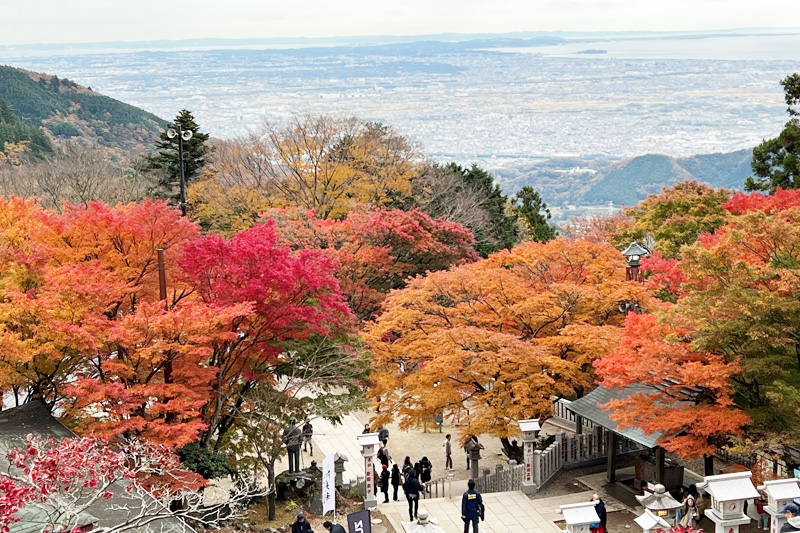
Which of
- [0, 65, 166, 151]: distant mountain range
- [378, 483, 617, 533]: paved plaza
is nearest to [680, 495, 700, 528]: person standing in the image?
[378, 483, 617, 533]: paved plaza

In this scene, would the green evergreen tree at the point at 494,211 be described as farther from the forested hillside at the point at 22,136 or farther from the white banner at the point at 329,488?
the forested hillside at the point at 22,136

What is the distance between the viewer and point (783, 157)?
30.6m

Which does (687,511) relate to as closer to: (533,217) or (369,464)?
(369,464)

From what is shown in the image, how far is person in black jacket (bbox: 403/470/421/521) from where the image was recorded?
16547 millimetres

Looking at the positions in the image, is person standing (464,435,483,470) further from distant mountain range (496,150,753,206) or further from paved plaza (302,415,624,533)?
distant mountain range (496,150,753,206)

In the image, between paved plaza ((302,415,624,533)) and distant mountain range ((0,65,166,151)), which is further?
distant mountain range ((0,65,166,151))

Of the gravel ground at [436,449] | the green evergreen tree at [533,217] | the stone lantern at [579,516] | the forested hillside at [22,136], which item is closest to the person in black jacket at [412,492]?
the gravel ground at [436,449]

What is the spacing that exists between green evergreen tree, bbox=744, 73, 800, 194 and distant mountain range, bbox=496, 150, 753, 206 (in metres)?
72.3

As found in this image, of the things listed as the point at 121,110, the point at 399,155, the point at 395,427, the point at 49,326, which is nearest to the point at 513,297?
the point at 395,427

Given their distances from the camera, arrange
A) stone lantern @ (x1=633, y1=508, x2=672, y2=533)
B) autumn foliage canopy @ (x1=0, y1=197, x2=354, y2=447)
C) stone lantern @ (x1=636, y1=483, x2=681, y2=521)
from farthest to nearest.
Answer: autumn foliage canopy @ (x1=0, y1=197, x2=354, y2=447), stone lantern @ (x1=636, y1=483, x2=681, y2=521), stone lantern @ (x1=633, y1=508, x2=672, y2=533)

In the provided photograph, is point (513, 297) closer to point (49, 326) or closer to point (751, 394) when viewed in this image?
point (751, 394)

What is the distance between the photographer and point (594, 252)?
75.3 ft

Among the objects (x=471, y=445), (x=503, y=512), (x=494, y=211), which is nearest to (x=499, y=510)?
(x=503, y=512)

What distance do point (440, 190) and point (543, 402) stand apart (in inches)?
871
